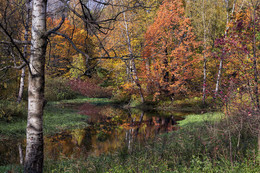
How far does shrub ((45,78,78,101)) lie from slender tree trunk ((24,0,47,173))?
17705 mm

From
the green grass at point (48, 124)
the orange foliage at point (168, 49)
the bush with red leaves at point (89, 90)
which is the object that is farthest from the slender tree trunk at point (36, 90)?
the bush with red leaves at point (89, 90)

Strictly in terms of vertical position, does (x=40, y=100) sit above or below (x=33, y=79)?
below

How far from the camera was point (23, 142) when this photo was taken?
8.10m

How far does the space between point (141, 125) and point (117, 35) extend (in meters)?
8.82

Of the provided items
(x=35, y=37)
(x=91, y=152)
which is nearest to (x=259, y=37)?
(x=35, y=37)

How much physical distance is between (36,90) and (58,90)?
19.9 metres

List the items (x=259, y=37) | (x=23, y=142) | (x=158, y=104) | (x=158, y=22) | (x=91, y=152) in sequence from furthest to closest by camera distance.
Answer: (x=158, y=104), (x=158, y=22), (x=23, y=142), (x=91, y=152), (x=259, y=37)

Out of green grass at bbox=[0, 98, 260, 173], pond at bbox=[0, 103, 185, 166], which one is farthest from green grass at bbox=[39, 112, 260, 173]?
pond at bbox=[0, 103, 185, 166]

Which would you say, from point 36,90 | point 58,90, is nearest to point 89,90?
point 58,90

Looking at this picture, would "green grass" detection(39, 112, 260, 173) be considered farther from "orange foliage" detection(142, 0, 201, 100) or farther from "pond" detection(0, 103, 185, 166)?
"orange foliage" detection(142, 0, 201, 100)

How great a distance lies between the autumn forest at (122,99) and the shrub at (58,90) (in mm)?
103

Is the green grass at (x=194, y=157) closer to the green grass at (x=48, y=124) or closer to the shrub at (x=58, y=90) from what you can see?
the green grass at (x=48, y=124)

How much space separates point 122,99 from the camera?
71.4 feet

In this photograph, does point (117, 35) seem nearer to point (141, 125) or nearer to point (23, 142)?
point (141, 125)
